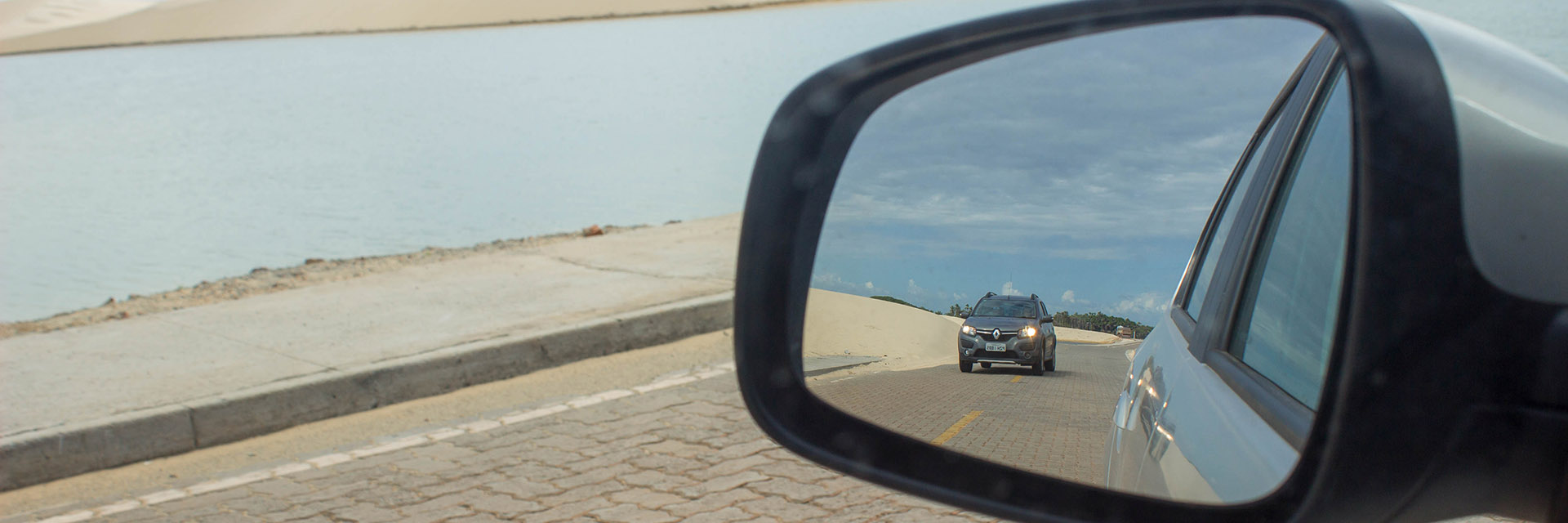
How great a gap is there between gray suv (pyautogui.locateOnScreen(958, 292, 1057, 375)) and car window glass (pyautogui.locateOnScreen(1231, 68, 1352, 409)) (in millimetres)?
284

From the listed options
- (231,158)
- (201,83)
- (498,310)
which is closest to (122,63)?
(201,83)

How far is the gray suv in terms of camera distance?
1.18m

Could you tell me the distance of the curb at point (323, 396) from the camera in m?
4.86

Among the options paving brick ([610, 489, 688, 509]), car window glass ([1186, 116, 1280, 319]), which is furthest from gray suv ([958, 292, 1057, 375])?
paving brick ([610, 489, 688, 509])

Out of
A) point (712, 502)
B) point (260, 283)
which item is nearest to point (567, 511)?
point (712, 502)

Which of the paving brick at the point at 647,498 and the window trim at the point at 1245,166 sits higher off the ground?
the window trim at the point at 1245,166

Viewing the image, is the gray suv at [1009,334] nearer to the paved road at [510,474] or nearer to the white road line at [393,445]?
the paved road at [510,474]

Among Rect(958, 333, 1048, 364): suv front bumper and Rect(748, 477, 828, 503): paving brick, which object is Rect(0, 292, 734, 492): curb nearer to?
Rect(748, 477, 828, 503): paving brick

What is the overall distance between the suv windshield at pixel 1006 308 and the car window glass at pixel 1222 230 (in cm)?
51

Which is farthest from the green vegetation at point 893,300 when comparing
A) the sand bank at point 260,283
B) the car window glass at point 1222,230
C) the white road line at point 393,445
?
the sand bank at point 260,283

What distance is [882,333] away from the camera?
4.47ft

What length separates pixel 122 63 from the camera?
81.6m

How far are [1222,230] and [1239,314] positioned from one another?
0.45ft

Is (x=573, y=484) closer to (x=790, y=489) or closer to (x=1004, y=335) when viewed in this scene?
(x=790, y=489)
